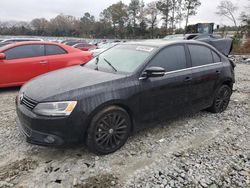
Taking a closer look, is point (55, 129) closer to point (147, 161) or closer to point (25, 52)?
point (147, 161)

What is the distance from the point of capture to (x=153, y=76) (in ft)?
11.0

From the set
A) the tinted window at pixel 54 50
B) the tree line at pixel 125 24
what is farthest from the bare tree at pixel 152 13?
the tinted window at pixel 54 50

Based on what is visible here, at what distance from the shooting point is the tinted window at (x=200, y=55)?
410 centimetres

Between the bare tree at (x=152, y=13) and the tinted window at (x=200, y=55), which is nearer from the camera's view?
the tinted window at (x=200, y=55)

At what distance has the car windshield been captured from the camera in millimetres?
3481

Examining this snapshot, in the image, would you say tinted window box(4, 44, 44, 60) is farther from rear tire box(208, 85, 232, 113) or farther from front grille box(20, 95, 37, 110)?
rear tire box(208, 85, 232, 113)

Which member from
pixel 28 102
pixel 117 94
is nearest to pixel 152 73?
pixel 117 94

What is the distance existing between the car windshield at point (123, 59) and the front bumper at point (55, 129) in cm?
106

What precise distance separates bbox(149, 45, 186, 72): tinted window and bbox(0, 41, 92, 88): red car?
3771 mm

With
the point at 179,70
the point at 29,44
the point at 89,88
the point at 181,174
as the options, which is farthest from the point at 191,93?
the point at 29,44

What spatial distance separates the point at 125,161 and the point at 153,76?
1247 mm

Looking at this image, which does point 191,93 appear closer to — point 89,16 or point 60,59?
point 60,59

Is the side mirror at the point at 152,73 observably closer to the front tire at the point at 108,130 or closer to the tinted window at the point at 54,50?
the front tire at the point at 108,130

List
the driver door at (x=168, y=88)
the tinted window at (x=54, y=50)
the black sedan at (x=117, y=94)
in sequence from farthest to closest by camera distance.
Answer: the tinted window at (x=54, y=50) → the driver door at (x=168, y=88) → the black sedan at (x=117, y=94)
